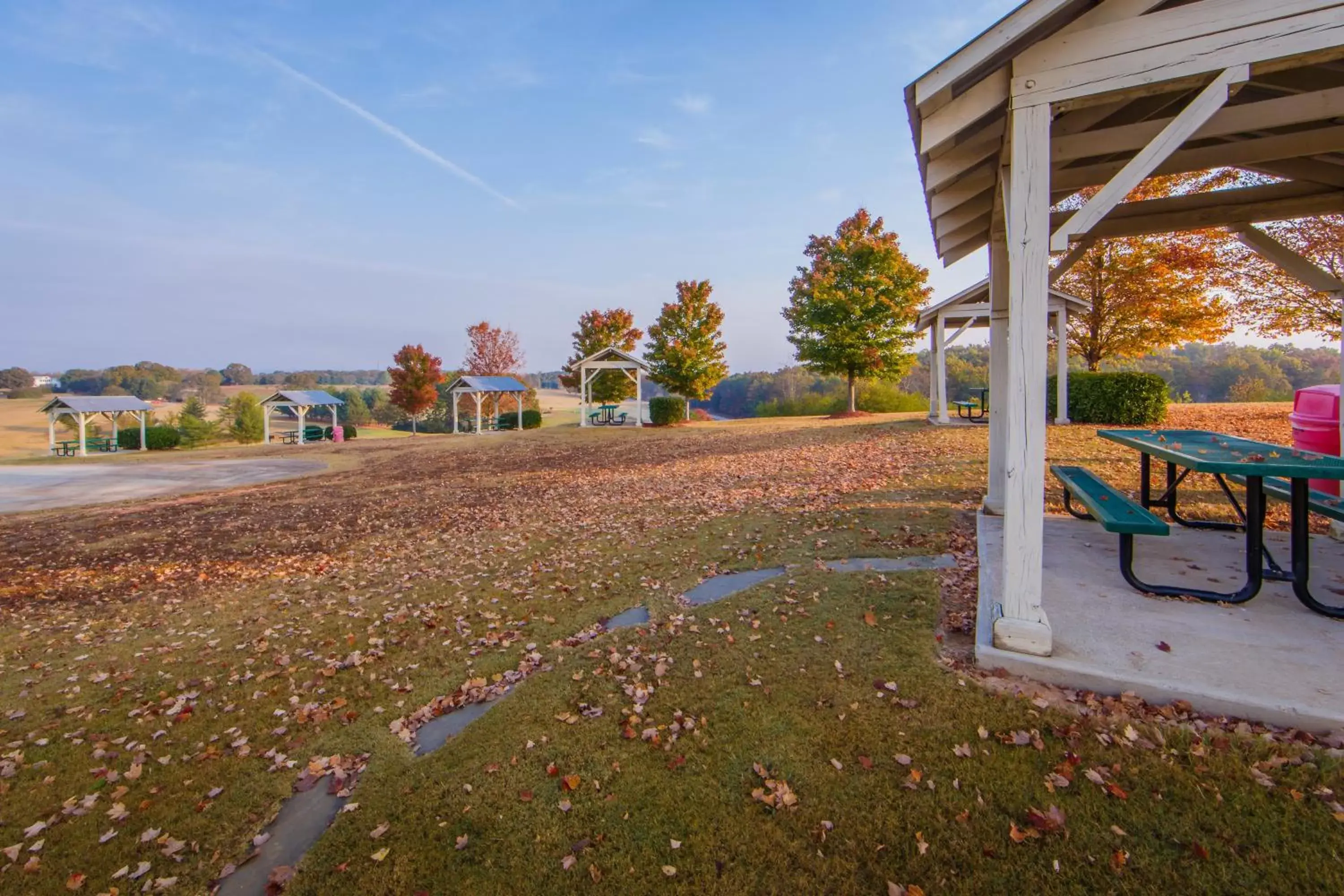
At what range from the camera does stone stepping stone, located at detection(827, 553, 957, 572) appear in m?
5.06

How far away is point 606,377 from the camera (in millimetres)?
34094

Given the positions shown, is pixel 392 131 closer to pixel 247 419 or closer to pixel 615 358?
pixel 615 358

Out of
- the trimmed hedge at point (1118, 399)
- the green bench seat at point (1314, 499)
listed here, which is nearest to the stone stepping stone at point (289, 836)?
the green bench seat at point (1314, 499)

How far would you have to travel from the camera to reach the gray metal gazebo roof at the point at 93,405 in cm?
2736

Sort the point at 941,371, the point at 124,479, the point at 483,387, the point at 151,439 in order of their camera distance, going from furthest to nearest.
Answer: the point at 483,387 < the point at 151,439 < the point at 941,371 < the point at 124,479

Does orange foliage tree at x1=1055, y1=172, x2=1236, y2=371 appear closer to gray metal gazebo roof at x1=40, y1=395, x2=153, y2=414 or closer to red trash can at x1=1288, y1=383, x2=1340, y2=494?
red trash can at x1=1288, y1=383, x2=1340, y2=494

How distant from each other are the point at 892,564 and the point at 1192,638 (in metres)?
2.27

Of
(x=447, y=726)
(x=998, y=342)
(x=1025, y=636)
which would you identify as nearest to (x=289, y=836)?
(x=447, y=726)

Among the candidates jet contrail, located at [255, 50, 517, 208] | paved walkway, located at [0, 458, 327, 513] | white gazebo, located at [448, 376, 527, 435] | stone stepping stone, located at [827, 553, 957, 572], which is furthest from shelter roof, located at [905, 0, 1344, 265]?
white gazebo, located at [448, 376, 527, 435]

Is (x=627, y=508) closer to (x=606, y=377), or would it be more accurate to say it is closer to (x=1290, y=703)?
(x=1290, y=703)

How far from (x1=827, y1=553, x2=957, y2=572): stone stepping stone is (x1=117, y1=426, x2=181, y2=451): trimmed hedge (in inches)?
1398

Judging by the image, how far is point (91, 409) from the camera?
1091 inches

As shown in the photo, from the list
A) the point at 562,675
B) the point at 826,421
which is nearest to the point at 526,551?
the point at 562,675

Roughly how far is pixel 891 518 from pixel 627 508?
412cm
